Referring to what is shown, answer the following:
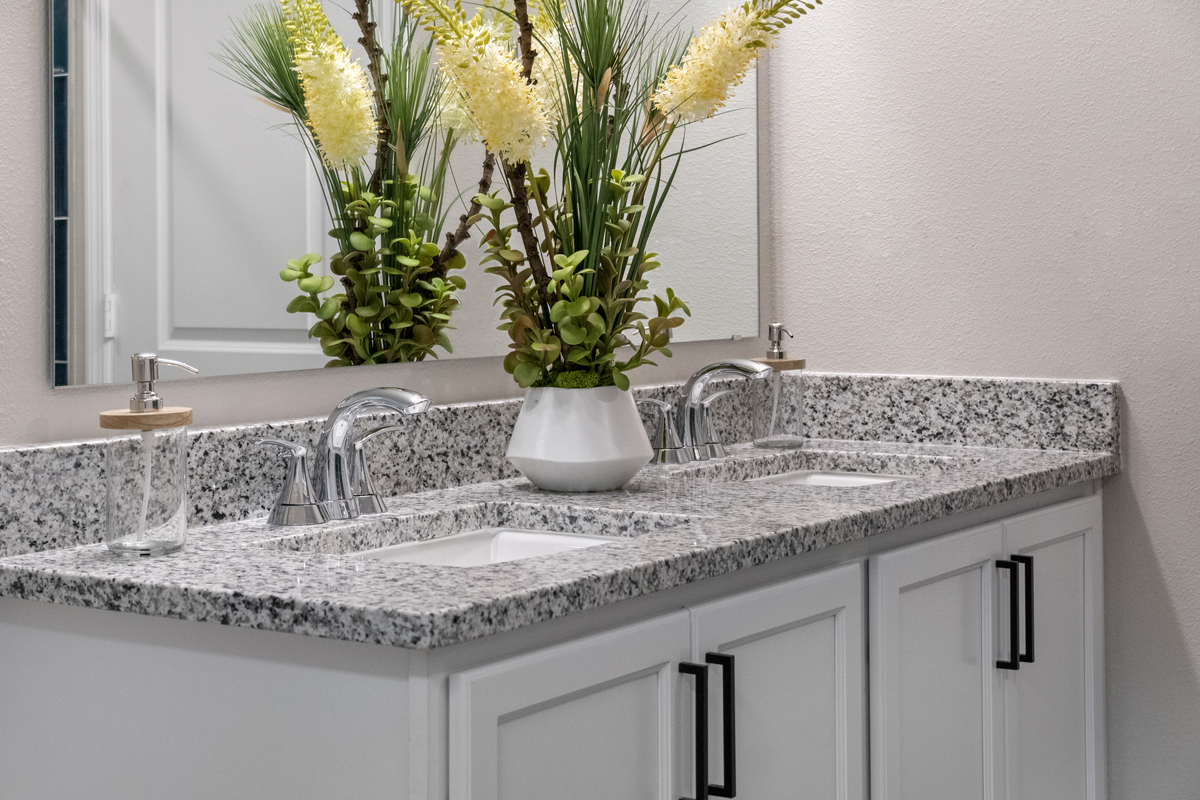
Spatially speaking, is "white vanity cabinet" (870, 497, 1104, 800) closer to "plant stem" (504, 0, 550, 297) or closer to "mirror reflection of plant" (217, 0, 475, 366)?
"plant stem" (504, 0, 550, 297)

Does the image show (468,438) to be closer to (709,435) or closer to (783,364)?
(709,435)

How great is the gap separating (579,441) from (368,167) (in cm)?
40

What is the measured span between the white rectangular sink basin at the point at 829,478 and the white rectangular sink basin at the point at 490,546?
0.56m

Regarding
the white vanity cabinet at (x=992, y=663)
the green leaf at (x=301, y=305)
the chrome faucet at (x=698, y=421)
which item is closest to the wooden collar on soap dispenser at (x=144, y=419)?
the green leaf at (x=301, y=305)

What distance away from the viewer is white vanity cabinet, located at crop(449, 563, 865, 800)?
0.92m

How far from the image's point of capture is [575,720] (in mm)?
986

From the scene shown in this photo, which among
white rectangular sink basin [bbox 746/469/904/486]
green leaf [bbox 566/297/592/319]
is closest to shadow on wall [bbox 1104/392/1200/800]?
white rectangular sink basin [bbox 746/469/904/486]

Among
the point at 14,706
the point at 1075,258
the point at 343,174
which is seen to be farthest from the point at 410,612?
the point at 1075,258

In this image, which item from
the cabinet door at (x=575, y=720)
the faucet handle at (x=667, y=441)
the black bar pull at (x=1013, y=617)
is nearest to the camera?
the cabinet door at (x=575, y=720)

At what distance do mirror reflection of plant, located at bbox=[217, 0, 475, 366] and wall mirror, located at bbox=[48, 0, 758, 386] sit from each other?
0.08ft

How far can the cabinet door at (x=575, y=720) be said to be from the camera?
2.93 ft

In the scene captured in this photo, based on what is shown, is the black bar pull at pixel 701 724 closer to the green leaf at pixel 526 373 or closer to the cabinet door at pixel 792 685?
the cabinet door at pixel 792 685

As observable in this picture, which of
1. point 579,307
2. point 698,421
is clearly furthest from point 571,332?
point 698,421

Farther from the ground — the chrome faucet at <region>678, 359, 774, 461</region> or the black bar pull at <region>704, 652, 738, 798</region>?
the chrome faucet at <region>678, 359, 774, 461</region>
